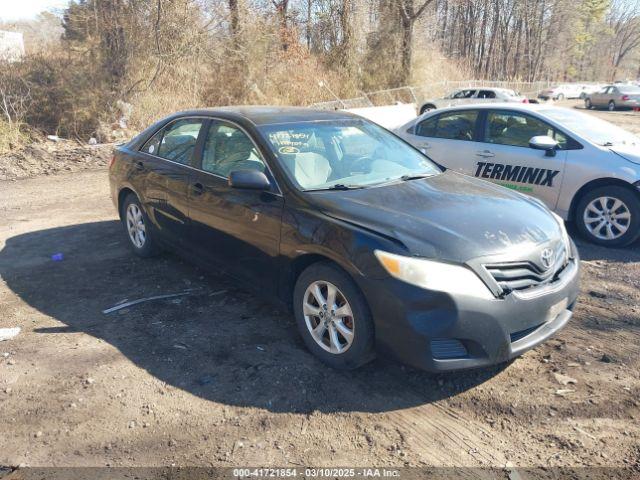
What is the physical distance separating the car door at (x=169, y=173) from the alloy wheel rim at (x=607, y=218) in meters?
4.58

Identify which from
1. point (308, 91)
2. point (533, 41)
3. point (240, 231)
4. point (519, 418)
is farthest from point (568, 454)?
point (533, 41)

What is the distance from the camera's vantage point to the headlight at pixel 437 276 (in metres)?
3.01

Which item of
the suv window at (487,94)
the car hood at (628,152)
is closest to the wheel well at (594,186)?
the car hood at (628,152)

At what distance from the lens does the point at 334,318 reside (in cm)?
345

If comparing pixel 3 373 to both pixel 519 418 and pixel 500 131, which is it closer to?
pixel 519 418

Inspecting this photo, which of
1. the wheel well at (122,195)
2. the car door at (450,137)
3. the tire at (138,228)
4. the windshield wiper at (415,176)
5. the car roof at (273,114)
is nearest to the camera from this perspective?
the windshield wiper at (415,176)

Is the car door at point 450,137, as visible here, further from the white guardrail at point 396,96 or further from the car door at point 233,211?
the white guardrail at point 396,96

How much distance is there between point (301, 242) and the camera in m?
3.59

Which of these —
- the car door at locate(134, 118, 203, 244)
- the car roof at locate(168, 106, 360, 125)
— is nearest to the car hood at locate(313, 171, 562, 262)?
the car roof at locate(168, 106, 360, 125)

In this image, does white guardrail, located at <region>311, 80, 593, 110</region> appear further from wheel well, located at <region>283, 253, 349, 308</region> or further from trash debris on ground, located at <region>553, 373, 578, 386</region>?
trash debris on ground, located at <region>553, 373, 578, 386</region>

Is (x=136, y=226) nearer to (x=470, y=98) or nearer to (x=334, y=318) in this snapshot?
(x=334, y=318)

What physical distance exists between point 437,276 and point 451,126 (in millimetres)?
5075

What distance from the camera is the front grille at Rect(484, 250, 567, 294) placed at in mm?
3129

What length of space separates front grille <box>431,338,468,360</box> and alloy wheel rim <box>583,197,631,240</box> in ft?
13.1
